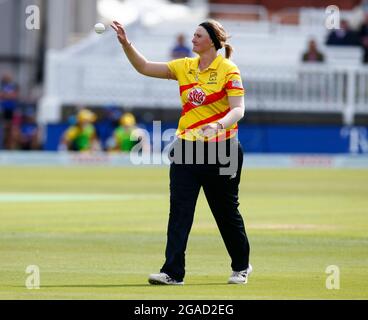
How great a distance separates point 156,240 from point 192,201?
3927mm

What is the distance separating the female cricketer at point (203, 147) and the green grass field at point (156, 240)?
1.26 feet

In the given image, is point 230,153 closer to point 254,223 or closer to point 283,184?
point 254,223

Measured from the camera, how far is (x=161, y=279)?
10.4 meters

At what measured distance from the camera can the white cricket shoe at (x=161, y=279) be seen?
10406 millimetres

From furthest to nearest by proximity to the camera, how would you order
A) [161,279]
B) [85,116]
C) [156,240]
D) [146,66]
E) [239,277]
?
[85,116], [156,240], [146,66], [239,277], [161,279]

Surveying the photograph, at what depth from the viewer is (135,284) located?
34.2 ft

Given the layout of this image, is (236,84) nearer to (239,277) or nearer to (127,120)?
(239,277)

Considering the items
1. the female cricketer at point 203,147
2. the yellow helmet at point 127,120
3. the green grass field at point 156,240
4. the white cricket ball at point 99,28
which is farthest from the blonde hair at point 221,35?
the yellow helmet at point 127,120
